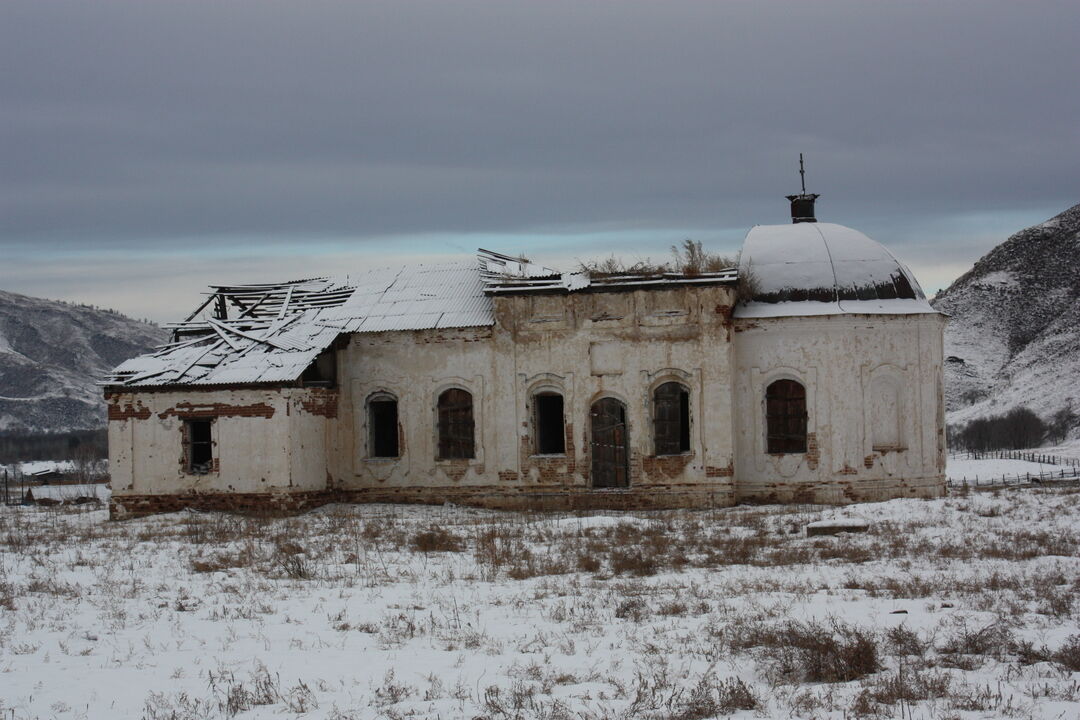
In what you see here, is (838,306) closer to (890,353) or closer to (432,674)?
(890,353)

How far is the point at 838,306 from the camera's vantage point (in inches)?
903

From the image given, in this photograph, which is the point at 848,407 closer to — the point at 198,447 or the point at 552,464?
the point at 552,464

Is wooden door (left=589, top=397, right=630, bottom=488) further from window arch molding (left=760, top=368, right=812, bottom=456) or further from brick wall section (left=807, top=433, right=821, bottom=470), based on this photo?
brick wall section (left=807, top=433, right=821, bottom=470)

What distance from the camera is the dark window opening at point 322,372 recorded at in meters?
23.9

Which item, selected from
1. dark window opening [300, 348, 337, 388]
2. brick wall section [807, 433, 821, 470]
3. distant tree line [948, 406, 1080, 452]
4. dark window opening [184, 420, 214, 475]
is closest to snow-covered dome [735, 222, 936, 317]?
brick wall section [807, 433, 821, 470]

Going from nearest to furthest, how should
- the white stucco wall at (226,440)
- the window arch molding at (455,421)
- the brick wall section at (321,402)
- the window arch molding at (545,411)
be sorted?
the white stucco wall at (226,440), the window arch molding at (545,411), the brick wall section at (321,402), the window arch molding at (455,421)

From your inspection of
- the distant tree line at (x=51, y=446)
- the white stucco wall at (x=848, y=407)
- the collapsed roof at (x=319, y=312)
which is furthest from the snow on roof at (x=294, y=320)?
the distant tree line at (x=51, y=446)

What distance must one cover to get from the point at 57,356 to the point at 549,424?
129 metres

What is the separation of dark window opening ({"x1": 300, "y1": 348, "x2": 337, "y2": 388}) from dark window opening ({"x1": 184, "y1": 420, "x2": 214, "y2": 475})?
2.16 meters

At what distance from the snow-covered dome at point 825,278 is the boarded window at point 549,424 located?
425cm

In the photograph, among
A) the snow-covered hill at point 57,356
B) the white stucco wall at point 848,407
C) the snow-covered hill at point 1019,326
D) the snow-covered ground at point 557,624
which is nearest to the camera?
the snow-covered ground at point 557,624

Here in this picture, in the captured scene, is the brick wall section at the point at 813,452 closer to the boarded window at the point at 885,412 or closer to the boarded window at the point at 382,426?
the boarded window at the point at 885,412

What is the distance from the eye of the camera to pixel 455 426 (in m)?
24.3

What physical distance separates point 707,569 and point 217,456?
13139 millimetres
